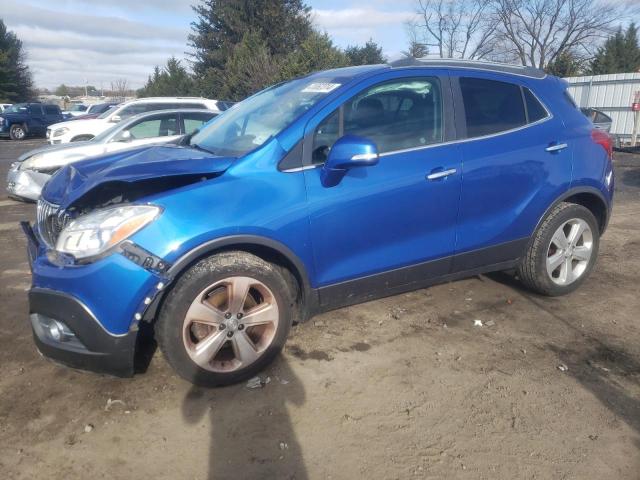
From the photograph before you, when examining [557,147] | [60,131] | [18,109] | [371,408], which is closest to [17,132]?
[18,109]

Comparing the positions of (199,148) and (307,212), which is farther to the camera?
(199,148)

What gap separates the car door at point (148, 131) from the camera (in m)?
8.23

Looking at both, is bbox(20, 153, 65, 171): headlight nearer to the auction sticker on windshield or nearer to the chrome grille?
the chrome grille

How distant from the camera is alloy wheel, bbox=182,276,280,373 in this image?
9.45 feet

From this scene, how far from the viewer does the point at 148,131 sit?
887 centimetres

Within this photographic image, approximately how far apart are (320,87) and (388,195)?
89cm

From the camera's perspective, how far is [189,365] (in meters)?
2.88

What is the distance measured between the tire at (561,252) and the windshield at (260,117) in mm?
2042

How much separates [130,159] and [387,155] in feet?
5.33

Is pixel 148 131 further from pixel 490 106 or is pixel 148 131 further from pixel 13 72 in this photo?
pixel 13 72

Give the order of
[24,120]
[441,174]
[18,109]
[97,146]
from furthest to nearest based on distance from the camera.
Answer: [18,109] → [24,120] → [97,146] → [441,174]

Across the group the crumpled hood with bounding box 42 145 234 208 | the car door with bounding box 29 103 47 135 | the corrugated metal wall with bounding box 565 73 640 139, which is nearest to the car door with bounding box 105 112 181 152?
the crumpled hood with bounding box 42 145 234 208

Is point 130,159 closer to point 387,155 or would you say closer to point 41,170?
point 387,155

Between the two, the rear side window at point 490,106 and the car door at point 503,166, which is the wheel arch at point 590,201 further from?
the rear side window at point 490,106
